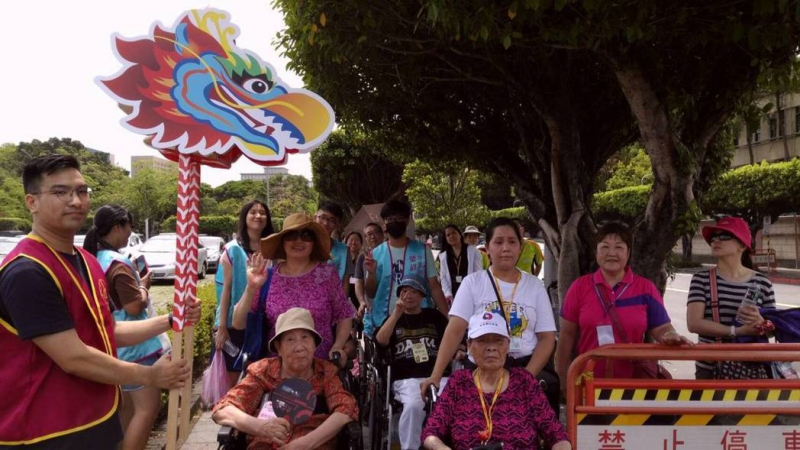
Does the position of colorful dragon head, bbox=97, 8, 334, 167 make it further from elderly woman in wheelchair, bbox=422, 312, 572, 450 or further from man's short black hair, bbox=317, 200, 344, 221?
man's short black hair, bbox=317, 200, 344, 221

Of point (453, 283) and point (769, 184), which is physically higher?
point (769, 184)

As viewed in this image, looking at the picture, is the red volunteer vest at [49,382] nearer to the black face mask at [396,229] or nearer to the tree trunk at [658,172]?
the black face mask at [396,229]

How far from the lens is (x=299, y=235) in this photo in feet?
12.9

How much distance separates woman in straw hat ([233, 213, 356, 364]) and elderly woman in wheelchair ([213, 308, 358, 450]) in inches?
17.6

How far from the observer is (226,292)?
433cm

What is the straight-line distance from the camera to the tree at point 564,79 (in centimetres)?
390

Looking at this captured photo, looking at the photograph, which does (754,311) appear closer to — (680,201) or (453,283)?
(680,201)

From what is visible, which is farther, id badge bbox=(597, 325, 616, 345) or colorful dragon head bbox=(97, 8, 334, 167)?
id badge bbox=(597, 325, 616, 345)

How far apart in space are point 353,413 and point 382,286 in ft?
6.20

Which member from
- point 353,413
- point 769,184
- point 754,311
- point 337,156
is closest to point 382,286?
point 353,413

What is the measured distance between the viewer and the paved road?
724 centimetres

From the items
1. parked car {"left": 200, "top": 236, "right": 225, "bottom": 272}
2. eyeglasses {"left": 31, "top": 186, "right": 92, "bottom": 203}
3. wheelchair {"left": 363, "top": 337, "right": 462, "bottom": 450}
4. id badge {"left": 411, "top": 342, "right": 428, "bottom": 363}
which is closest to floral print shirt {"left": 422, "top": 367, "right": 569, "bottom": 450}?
wheelchair {"left": 363, "top": 337, "right": 462, "bottom": 450}

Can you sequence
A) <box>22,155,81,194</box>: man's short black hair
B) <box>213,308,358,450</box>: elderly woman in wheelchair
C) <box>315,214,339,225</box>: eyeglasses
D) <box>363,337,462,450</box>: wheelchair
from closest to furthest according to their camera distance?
<box>22,155,81,194</box>: man's short black hair < <box>213,308,358,450</box>: elderly woman in wheelchair < <box>363,337,462,450</box>: wheelchair < <box>315,214,339,225</box>: eyeglasses

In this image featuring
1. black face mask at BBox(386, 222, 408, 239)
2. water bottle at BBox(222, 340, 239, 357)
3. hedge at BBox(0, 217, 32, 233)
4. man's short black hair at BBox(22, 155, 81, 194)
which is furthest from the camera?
hedge at BBox(0, 217, 32, 233)
